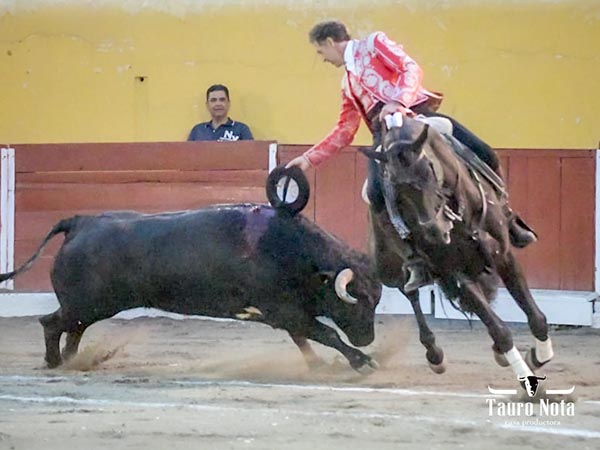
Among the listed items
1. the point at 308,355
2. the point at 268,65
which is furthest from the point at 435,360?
the point at 268,65

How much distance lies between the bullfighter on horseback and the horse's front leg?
215 mm

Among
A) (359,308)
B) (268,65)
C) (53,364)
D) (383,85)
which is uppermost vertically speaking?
(268,65)

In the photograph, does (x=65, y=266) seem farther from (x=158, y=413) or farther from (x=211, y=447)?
(x=211, y=447)

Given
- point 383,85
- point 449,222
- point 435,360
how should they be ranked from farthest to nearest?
point 435,360
point 383,85
point 449,222

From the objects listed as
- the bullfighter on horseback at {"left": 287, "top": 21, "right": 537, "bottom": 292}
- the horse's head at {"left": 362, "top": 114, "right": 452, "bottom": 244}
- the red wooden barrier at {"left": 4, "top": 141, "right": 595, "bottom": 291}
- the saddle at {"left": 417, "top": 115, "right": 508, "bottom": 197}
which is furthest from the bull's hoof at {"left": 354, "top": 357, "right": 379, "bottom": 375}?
the red wooden barrier at {"left": 4, "top": 141, "right": 595, "bottom": 291}

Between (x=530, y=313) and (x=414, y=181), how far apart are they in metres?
0.87

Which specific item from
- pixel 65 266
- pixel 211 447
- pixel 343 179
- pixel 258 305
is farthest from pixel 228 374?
pixel 343 179

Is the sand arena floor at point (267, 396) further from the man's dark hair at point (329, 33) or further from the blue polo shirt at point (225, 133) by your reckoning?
the blue polo shirt at point (225, 133)

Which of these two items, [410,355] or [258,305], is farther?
[410,355]

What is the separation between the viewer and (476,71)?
918 cm

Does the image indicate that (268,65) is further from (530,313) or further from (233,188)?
(530,313)

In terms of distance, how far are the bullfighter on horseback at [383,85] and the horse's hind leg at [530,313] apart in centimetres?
20

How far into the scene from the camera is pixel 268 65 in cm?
945

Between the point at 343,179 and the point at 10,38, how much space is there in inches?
101
